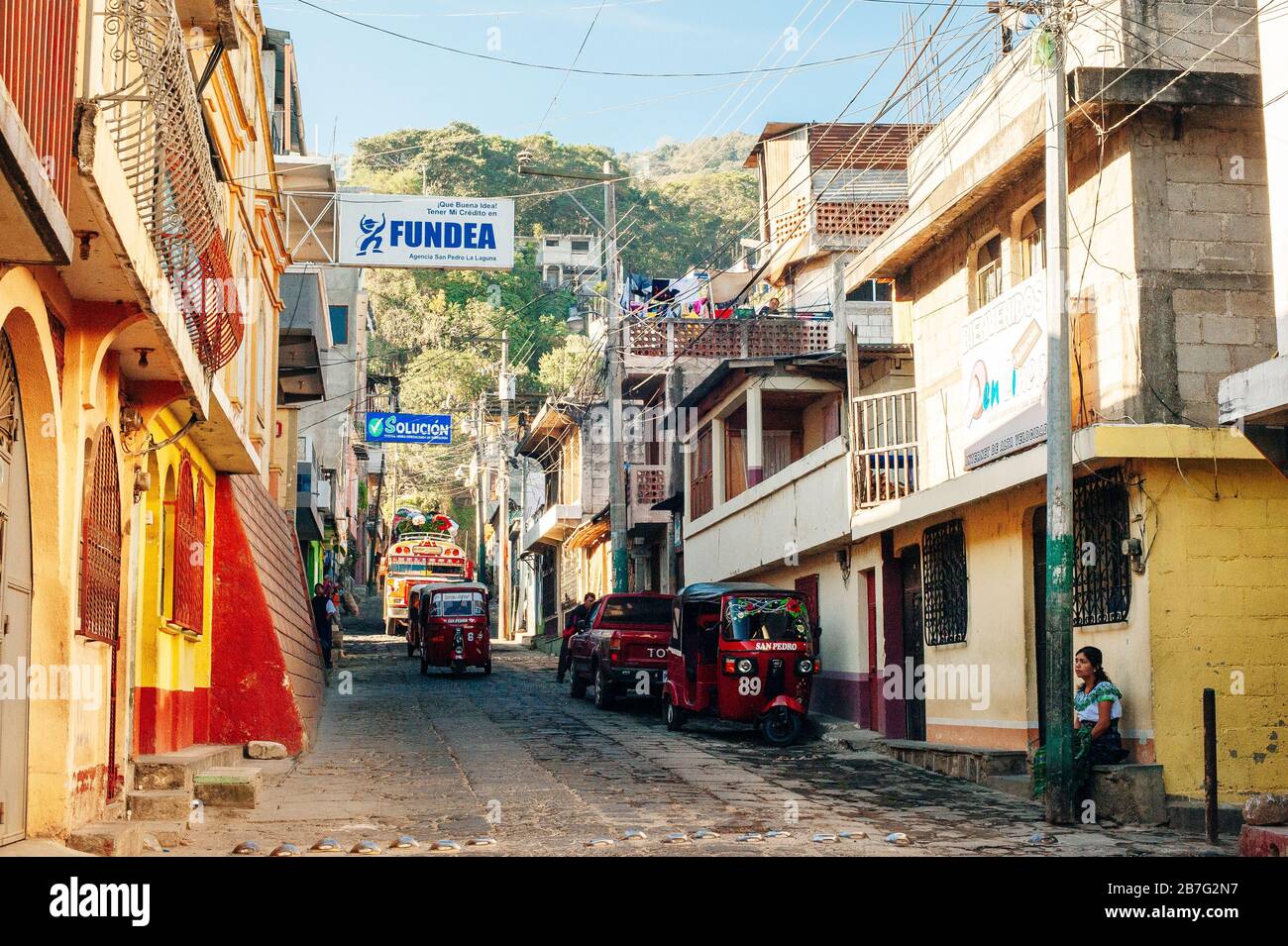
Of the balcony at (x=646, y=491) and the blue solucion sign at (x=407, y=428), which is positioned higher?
the blue solucion sign at (x=407, y=428)

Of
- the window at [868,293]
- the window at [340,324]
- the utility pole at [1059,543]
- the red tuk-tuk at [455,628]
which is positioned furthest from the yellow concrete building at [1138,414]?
the window at [340,324]

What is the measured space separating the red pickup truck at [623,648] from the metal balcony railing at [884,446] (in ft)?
17.4

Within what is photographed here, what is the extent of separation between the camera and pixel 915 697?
839 inches

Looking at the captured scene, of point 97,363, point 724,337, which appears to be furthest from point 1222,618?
point 724,337

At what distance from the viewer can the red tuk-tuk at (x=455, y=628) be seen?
32.5 meters

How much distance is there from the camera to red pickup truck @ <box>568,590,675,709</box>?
2516 cm

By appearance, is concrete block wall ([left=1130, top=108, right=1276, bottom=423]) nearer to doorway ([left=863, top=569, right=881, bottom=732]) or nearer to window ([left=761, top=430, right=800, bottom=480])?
doorway ([left=863, top=569, right=881, bottom=732])

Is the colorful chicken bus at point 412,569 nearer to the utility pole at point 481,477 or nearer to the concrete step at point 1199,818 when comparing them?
the utility pole at point 481,477

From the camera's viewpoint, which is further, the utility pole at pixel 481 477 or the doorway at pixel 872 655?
the utility pole at pixel 481 477

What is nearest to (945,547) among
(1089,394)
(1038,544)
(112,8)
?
(1038,544)

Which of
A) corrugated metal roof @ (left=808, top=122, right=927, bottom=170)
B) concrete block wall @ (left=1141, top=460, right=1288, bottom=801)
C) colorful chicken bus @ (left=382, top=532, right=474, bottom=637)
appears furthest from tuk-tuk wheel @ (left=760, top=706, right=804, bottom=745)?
colorful chicken bus @ (left=382, top=532, right=474, bottom=637)
